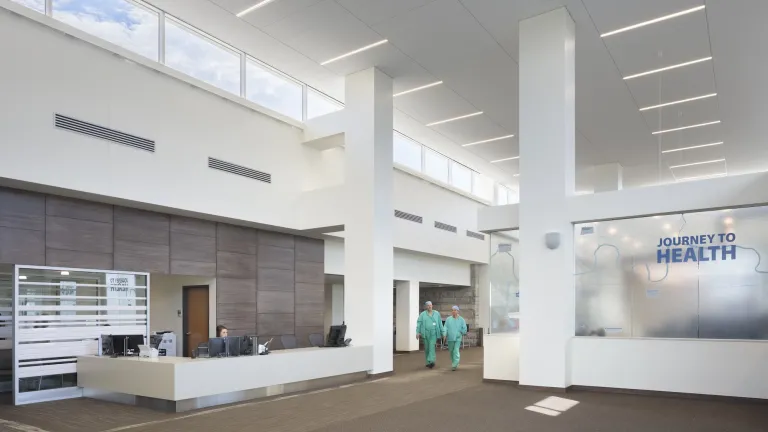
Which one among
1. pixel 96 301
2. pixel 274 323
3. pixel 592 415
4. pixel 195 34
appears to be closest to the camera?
pixel 592 415

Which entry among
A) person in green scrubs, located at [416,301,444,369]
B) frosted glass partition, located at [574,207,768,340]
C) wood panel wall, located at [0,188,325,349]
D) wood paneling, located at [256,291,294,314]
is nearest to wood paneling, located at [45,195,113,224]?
wood panel wall, located at [0,188,325,349]

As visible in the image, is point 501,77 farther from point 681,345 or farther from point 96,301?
point 96,301

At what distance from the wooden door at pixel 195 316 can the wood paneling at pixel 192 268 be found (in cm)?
53

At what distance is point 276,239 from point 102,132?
4.50 m

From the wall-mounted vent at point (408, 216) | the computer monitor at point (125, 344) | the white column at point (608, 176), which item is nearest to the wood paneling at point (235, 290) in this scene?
the computer monitor at point (125, 344)

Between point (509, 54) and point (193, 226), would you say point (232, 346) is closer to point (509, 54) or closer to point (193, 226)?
point (193, 226)

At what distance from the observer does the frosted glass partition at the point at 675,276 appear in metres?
7.66

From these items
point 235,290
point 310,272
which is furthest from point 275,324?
point 310,272

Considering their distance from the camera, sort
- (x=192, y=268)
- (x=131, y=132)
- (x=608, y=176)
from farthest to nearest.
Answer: (x=608, y=176)
(x=192, y=268)
(x=131, y=132)

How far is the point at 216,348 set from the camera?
7934 mm

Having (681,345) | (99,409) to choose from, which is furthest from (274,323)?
(681,345)

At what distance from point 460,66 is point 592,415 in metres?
6.81

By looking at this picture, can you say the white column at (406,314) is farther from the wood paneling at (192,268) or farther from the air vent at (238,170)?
the wood paneling at (192,268)

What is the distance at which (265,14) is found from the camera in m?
9.65
